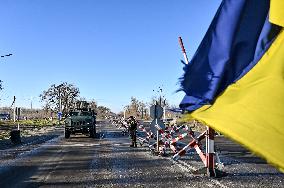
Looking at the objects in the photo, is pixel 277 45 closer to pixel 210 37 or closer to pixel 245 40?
pixel 245 40

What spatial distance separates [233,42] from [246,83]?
33 cm

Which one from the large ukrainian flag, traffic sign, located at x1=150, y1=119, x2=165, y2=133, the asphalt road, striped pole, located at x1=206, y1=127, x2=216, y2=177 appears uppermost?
the large ukrainian flag

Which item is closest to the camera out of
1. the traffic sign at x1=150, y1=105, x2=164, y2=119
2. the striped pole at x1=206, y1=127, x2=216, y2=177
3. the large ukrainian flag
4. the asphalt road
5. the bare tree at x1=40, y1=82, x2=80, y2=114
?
the large ukrainian flag

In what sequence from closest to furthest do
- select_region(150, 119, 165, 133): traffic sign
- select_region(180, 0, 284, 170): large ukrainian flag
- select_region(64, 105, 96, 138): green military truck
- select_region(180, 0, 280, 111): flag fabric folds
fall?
1. select_region(180, 0, 284, 170): large ukrainian flag
2. select_region(180, 0, 280, 111): flag fabric folds
3. select_region(150, 119, 165, 133): traffic sign
4. select_region(64, 105, 96, 138): green military truck

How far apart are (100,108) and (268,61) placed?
593ft

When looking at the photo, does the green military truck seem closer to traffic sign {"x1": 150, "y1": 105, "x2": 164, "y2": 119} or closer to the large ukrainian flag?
traffic sign {"x1": 150, "y1": 105, "x2": 164, "y2": 119}

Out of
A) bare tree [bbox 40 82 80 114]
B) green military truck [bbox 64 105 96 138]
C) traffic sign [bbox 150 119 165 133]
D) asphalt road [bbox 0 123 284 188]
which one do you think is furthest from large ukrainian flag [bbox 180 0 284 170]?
bare tree [bbox 40 82 80 114]

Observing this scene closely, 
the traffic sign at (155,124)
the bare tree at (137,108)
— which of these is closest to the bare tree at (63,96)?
the bare tree at (137,108)

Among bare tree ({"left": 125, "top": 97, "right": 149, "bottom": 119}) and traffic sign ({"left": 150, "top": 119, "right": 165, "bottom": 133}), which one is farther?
bare tree ({"left": 125, "top": 97, "right": 149, "bottom": 119})

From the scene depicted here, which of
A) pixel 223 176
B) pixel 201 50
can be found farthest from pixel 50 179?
pixel 201 50

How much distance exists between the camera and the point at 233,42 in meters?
3.46

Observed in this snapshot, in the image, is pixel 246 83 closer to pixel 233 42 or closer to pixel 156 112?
pixel 233 42

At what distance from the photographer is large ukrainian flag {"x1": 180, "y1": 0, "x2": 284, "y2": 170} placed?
2980 mm

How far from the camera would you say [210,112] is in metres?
3.38
